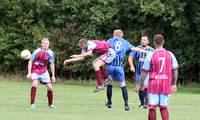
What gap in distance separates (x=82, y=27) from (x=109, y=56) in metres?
23.8

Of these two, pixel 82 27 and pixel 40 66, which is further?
pixel 82 27

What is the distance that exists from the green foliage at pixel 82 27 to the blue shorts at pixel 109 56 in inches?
862

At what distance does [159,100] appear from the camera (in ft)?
41.1

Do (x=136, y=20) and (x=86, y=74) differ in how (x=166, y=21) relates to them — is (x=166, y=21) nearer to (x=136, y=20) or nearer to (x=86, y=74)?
(x=136, y=20)

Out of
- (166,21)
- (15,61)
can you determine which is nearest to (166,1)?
(166,21)

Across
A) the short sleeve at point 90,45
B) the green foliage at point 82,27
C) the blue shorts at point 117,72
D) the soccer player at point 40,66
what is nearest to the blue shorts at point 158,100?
the short sleeve at point 90,45

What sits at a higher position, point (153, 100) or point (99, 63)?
point (99, 63)

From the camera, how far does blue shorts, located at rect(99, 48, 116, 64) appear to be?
1771 centimetres

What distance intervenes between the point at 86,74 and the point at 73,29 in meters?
3.14

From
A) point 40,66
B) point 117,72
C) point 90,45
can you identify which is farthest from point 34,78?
point 117,72

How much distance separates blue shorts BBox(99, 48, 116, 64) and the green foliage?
2190 centimetres

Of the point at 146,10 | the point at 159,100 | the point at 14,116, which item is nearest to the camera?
the point at 159,100

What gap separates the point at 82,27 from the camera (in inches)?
1629

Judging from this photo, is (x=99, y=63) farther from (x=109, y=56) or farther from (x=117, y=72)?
(x=117, y=72)
